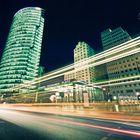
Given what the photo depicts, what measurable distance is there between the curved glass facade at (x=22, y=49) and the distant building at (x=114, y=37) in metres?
64.8

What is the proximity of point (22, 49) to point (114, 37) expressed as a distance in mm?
81490

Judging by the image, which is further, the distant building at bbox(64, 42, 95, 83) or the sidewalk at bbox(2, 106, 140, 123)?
the distant building at bbox(64, 42, 95, 83)

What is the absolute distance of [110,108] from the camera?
17547 millimetres

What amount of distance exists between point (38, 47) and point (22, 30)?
71.4 ft

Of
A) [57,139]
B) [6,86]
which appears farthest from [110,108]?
[6,86]

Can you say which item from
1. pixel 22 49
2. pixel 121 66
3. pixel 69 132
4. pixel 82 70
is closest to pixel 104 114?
pixel 69 132

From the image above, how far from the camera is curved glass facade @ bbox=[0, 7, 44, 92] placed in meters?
103

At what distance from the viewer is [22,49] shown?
114 metres

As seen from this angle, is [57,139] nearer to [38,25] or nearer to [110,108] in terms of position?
[110,108]

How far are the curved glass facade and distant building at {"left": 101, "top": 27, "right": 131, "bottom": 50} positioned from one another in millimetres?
64794

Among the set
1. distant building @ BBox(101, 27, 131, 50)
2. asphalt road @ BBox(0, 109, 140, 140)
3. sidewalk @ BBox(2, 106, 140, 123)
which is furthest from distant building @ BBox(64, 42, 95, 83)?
asphalt road @ BBox(0, 109, 140, 140)

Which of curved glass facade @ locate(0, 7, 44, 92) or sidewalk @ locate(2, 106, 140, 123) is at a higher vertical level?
curved glass facade @ locate(0, 7, 44, 92)

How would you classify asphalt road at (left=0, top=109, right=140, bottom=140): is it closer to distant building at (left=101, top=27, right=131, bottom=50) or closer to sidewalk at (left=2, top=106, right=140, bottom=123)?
sidewalk at (left=2, top=106, right=140, bottom=123)

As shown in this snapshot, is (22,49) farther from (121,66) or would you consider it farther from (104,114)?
(104,114)
